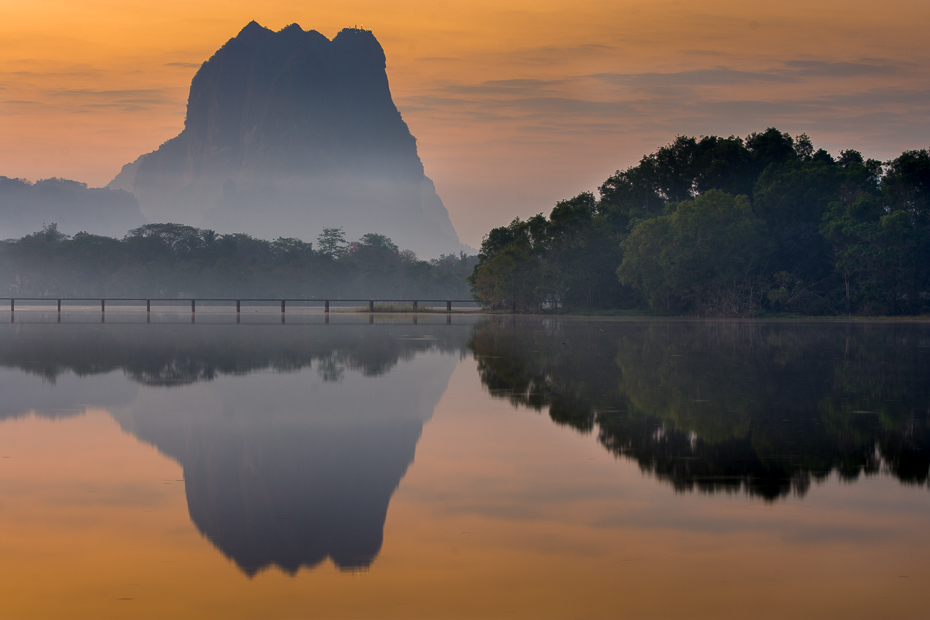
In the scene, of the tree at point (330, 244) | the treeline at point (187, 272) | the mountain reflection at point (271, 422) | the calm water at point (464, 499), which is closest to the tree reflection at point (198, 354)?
the mountain reflection at point (271, 422)

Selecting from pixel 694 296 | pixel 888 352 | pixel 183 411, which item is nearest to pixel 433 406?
pixel 183 411

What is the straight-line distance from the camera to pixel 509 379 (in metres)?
19.4

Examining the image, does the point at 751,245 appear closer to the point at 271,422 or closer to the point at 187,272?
the point at 271,422

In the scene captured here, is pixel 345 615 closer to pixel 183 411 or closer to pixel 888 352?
pixel 183 411

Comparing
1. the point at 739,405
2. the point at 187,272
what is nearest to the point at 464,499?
the point at 739,405

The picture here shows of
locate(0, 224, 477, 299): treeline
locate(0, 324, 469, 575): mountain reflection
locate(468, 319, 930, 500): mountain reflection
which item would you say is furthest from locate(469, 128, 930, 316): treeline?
locate(0, 224, 477, 299): treeline

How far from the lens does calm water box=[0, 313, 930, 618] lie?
564 cm

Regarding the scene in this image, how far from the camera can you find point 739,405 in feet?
47.8

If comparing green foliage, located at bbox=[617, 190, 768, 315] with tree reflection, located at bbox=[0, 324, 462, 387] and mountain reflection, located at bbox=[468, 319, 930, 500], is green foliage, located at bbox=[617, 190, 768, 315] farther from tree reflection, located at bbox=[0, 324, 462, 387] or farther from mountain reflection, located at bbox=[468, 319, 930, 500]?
mountain reflection, located at bbox=[468, 319, 930, 500]

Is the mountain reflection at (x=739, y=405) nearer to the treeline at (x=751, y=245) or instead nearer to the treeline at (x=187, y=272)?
the treeline at (x=751, y=245)

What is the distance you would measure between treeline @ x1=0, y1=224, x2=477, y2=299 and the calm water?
134 metres

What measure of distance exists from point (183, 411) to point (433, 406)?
4016 millimetres

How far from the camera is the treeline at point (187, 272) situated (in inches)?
5768

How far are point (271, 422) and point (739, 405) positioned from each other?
24.8 feet
